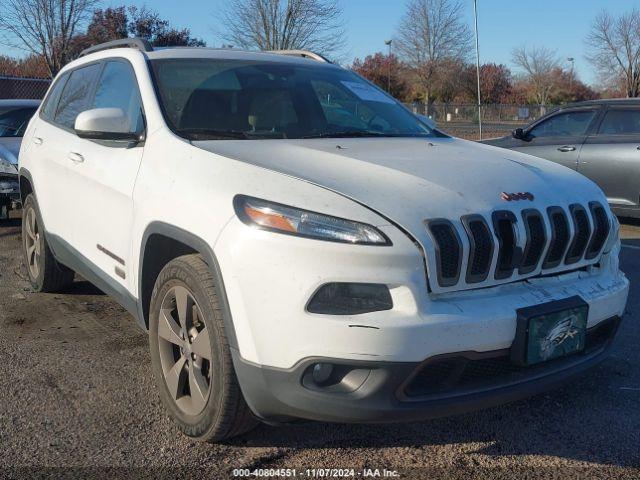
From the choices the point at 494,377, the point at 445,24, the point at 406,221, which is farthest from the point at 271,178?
the point at 445,24

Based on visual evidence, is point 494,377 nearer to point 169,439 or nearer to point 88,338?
point 169,439

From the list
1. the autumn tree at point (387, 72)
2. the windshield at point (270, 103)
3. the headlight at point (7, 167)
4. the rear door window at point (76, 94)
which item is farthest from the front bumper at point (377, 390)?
the autumn tree at point (387, 72)

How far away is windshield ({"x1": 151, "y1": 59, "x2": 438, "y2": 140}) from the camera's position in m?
3.55

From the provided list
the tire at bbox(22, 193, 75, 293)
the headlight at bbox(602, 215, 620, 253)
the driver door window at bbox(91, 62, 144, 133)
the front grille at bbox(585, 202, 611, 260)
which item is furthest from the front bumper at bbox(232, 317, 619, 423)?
the tire at bbox(22, 193, 75, 293)

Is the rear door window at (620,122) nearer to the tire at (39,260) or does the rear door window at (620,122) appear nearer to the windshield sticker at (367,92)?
the windshield sticker at (367,92)

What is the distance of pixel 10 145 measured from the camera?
8.66 meters

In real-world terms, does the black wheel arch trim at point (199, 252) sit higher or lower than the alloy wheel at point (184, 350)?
higher

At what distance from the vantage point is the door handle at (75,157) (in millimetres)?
4020

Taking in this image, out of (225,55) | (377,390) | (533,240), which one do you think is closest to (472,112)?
(225,55)

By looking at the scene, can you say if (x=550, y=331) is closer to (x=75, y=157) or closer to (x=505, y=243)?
(x=505, y=243)

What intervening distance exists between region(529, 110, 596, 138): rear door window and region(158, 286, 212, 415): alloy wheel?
720cm

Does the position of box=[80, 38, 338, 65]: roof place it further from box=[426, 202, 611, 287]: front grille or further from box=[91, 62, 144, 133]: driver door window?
box=[426, 202, 611, 287]: front grille

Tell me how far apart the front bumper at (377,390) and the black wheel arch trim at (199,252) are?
106 millimetres

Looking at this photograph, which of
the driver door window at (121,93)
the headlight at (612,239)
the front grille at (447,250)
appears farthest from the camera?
the driver door window at (121,93)
